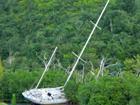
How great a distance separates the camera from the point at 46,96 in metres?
20.7

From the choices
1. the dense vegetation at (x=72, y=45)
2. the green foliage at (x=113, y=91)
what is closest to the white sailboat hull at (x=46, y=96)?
the dense vegetation at (x=72, y=45)

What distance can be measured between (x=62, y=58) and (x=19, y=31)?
8950mm

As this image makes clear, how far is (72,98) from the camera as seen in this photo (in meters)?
20.2

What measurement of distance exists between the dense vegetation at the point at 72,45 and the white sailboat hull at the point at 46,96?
1.71ft

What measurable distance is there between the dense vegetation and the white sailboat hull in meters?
0.52

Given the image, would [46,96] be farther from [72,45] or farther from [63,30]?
[63,30]

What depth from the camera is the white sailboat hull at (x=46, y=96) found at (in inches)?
805

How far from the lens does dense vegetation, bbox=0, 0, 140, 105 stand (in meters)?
17.3

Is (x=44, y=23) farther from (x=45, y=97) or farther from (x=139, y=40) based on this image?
(x=45, y=97)

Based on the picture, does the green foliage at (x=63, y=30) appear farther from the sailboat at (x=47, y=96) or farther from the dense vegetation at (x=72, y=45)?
the sailboat at (x=47, y=96)

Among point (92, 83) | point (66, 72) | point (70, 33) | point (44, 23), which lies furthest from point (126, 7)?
point (92, 83)

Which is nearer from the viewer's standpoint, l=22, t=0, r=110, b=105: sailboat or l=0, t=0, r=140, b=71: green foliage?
l=22, t=0, r=110, b=105: sailboat

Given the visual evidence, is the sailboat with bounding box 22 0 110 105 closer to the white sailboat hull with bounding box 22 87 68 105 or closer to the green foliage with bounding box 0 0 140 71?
the white sailboat hull with bounding box 22 87 68 105

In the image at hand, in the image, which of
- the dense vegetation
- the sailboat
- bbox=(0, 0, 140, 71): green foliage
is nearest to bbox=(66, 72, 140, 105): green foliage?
the dense vegetation
